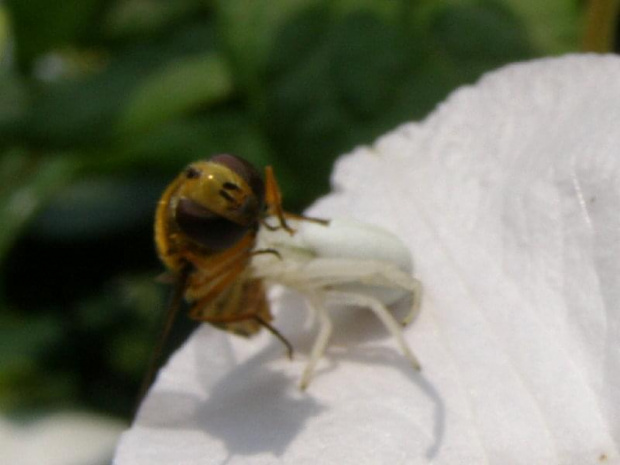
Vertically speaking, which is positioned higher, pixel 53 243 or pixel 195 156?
pixel 195 156

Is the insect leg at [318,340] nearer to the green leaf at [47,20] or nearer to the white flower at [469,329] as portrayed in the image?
the white flower at [469,329]

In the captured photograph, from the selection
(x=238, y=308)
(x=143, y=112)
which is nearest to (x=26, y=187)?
(x=143, y=112)

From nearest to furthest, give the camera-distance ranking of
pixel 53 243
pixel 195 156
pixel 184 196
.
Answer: pixel 184 196
pixel 195 156
pixel 53 243

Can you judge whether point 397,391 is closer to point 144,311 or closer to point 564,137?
point 564,137

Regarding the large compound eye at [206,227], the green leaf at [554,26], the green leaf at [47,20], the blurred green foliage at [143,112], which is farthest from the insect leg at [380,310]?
the green leaf at [47,20]

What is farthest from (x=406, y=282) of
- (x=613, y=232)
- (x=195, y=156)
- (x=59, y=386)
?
(x=59, y=386)

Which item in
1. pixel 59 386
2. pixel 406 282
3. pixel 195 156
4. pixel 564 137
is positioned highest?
pixel 564 137
